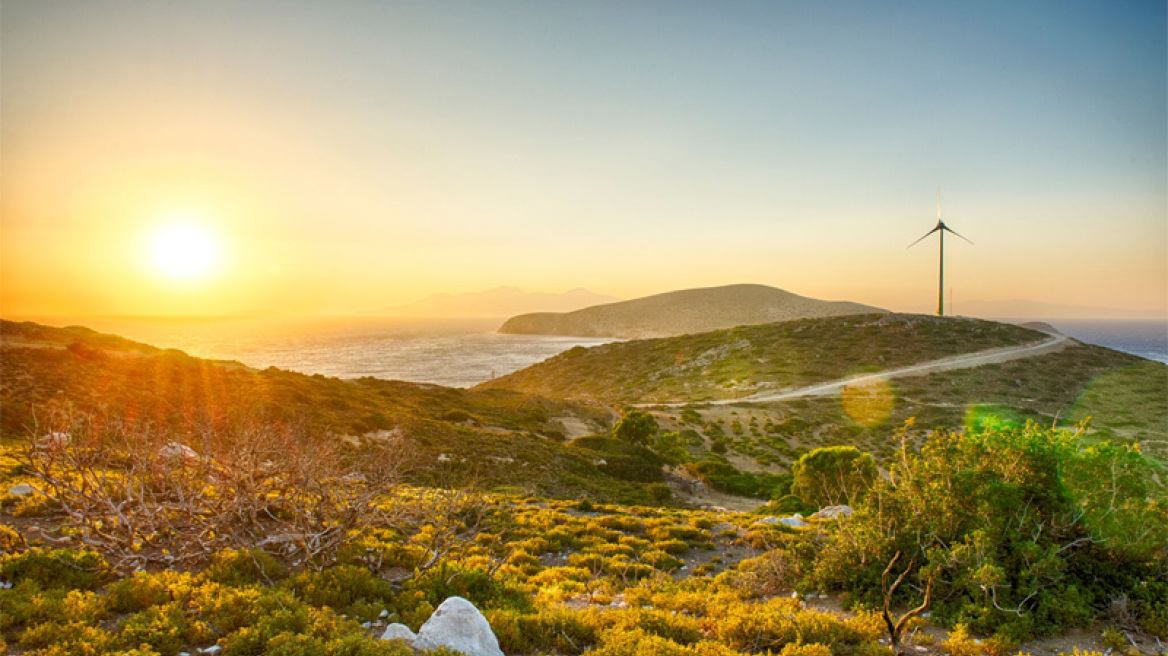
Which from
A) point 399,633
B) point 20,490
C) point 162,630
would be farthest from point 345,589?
point 20,490

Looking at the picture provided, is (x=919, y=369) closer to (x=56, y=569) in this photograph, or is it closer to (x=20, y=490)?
(x=56, y=569)

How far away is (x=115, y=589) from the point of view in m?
7.98

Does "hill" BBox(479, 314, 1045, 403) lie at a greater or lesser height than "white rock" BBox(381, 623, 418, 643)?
lesser

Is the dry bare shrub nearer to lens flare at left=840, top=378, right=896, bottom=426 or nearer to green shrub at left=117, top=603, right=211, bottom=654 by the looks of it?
green shrub at left=117, top=603, right=211, bottom=654

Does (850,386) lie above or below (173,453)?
below

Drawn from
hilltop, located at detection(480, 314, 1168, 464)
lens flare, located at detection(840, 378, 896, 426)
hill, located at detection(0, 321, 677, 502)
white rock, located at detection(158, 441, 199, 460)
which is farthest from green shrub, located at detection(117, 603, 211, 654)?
lens flare, located at detection(840, 378, 896, 426)

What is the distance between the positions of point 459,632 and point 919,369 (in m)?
102

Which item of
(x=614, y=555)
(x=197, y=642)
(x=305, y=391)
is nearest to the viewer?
(x=197, y=642)

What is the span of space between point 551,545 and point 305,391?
104ft

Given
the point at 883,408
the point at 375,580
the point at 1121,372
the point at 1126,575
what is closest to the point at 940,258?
the point at 1121,372

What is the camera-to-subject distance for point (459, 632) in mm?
7430

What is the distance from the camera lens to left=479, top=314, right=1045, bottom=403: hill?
309ft

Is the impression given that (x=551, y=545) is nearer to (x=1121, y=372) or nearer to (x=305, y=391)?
(x=305, y=391)

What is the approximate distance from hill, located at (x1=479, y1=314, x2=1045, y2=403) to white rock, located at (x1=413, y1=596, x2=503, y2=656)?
7899 centimetres
